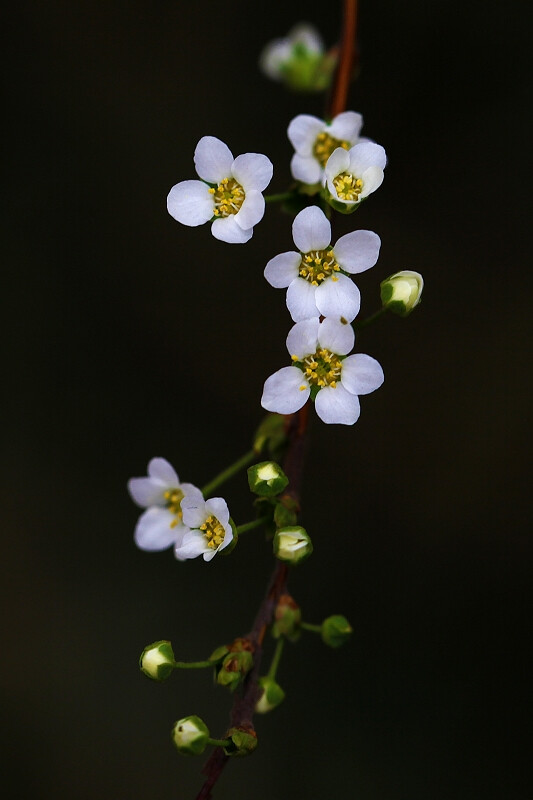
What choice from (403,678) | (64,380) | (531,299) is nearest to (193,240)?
(64,380)

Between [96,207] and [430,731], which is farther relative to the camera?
[96,207]

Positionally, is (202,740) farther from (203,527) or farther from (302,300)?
(302,300)

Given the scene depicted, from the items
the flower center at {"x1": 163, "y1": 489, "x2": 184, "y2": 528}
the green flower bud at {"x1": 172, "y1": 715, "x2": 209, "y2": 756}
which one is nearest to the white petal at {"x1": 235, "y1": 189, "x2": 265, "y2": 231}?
the flower center at {"x1": 163, "y1": 489, "x2": 184, "y2": 528}

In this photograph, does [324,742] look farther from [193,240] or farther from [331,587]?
[193,240]

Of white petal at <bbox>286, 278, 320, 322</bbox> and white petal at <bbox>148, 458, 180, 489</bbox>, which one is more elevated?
white petal at <bbox>286, 278, 320, 322</bbox>

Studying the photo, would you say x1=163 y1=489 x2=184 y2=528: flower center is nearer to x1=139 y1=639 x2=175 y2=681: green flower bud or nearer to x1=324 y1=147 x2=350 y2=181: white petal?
x1=139 y1=639 x2=175 y2=681: green flower bud

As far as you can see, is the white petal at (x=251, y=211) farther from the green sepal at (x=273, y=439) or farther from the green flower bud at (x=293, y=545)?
the green flower bud at (x=293, y=545)
